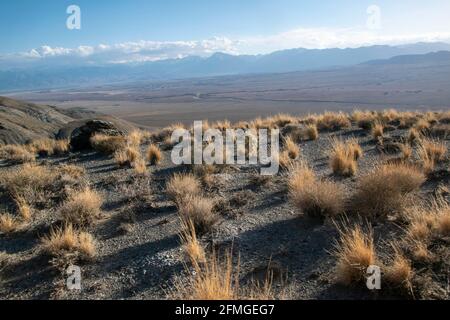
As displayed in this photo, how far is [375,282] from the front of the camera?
4586 millimetres

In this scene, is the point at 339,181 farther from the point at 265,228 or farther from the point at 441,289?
the point at 441,289

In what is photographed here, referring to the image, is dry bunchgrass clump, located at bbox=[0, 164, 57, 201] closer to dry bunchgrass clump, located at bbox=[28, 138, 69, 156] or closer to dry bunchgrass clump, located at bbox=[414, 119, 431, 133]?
dry bunchgrass clump, located at bbox=[28, 138, 69, 156]

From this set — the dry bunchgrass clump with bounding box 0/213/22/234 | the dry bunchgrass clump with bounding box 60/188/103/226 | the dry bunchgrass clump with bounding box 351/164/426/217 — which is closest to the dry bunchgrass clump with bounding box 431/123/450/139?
the dry bunchgrass clump with bounding box 351/164/426/217

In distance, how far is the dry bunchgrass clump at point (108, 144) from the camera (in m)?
14.3

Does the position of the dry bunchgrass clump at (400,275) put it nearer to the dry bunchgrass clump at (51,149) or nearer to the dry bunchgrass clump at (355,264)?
the dry bunchgrass clump at (355,264)

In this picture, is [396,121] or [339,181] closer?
[339,181]

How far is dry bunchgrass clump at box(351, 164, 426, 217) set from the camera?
260 inches

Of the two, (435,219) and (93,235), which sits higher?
(435,219)

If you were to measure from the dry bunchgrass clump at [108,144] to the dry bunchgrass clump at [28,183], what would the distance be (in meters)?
4.15

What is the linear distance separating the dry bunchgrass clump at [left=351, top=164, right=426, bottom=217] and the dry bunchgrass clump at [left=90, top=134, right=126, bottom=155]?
9388 mm

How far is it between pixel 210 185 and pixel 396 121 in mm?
11369

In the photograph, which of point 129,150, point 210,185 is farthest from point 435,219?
point 129,150

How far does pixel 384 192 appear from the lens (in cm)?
666

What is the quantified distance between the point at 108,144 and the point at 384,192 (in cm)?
1029
